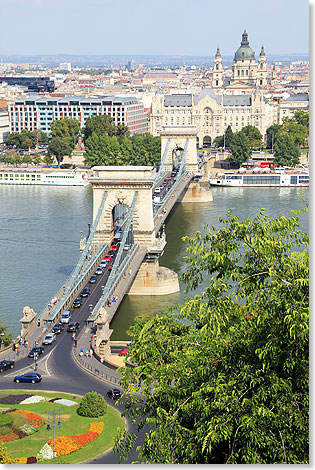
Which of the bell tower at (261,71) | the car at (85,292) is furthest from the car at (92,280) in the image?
the bell tower at (261,71)

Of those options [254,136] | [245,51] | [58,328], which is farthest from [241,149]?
[245,51]

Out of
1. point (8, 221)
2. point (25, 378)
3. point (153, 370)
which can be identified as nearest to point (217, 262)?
point (153, 370)

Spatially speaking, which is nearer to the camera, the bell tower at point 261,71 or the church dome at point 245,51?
the church dome at point 245,51

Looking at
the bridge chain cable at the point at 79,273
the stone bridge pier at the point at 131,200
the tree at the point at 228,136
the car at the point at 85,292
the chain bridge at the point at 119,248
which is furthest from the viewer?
the tree at the point at 228,136

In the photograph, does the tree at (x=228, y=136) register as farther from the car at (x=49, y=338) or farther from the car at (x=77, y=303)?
the car at (x=49, y=338)

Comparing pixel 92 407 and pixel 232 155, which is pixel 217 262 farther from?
pixel 232 155

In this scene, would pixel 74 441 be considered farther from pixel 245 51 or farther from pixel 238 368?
pixel 245 51
